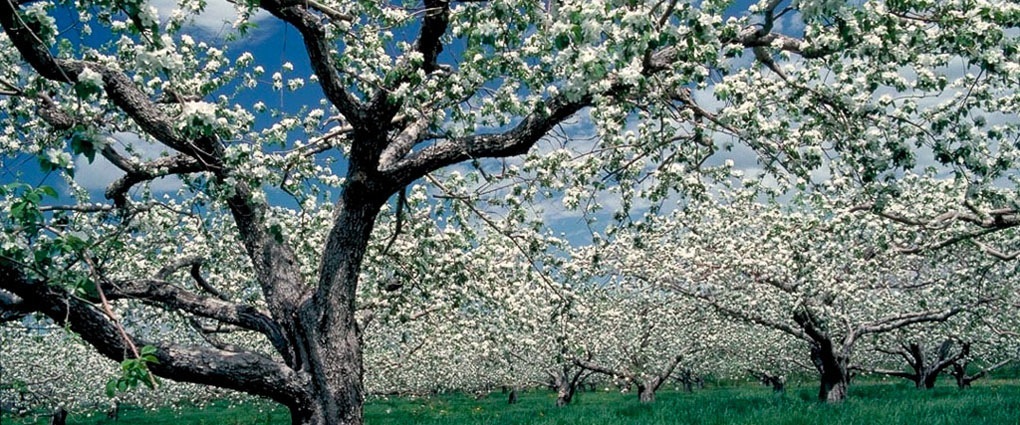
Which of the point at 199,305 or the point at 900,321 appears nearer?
the point at 199,305

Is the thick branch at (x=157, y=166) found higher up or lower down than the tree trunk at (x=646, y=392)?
higher up

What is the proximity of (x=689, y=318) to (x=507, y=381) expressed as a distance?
22.0 meters

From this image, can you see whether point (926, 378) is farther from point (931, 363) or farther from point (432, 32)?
point (432, 32)

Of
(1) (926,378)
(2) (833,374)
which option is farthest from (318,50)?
(1) (926,378)

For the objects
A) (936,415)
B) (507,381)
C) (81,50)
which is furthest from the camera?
(507,381)

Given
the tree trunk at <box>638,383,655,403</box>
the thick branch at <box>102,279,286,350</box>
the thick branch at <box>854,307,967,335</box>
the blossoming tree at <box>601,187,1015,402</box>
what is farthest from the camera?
the tree trunk at <box>638,383,655,403</box>

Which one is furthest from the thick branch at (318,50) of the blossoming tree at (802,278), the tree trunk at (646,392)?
the tree trunk at (646,392)

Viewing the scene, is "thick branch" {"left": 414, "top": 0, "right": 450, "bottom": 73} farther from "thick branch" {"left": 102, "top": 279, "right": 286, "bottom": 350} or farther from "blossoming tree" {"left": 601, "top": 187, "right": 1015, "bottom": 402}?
"blossoming tree" {"left": 601, "top": 187, "right": 1015, "bottom": 402}

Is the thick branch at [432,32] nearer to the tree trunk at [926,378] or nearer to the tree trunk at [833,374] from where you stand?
the tree trunk at [833,374]

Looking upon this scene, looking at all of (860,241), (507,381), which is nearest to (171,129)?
(860,241)

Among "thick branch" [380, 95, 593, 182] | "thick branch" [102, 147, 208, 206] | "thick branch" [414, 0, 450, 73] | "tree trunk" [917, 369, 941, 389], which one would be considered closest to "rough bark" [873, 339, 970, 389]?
"tree trunk" [917, 369, 941, 389]

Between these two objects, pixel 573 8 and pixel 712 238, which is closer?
pixel 573 8

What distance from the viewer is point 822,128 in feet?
24.0

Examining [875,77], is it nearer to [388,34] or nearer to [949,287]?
[388,34]
